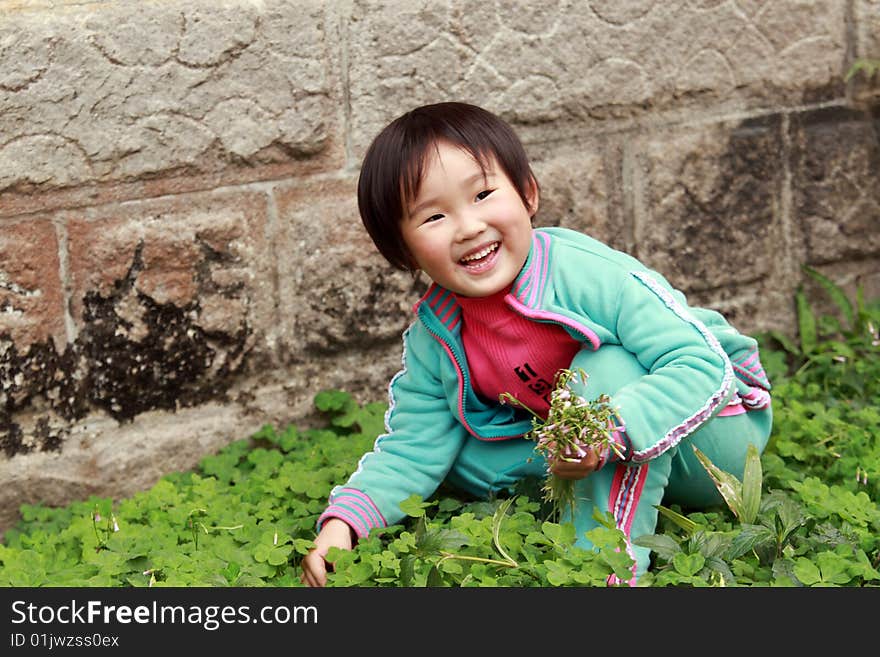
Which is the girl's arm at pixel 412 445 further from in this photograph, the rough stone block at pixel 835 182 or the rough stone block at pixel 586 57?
the rough stone block at pixel 835 182

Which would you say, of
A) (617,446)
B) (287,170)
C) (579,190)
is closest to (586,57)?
(579,190)

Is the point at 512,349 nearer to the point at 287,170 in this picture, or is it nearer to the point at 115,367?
the point at 287,170

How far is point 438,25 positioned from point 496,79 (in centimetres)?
23

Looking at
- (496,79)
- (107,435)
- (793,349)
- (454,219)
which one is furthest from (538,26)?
(107,435)

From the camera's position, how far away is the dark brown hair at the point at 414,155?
7.86ft

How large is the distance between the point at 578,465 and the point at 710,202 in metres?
1.61

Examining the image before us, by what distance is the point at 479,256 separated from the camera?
2436 millimetres

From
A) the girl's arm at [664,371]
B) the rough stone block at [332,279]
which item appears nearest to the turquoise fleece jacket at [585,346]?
the girl's arm at [664,371]

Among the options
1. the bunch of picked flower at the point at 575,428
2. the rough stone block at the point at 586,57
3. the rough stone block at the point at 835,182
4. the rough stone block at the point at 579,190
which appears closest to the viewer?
the bunch of picked flower at the point at 575,428

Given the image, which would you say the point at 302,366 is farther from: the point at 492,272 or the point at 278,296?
the point at 492,272

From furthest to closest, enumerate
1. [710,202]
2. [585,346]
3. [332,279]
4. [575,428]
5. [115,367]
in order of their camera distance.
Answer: [710,202]
[332,279]
[115,367]
[585,346]
[575,428]

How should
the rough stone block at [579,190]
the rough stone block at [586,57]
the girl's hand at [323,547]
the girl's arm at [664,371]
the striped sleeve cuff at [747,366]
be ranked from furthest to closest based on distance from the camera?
the rough stone block at [579,190] → the rough stone block at [586,57] → the striped sleeve cuff at [747,366] → the girl's hand at [323,547] → the girl's arm at [664,371]

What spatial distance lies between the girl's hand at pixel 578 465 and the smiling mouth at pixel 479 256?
450 mm

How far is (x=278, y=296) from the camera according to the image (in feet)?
10.6
